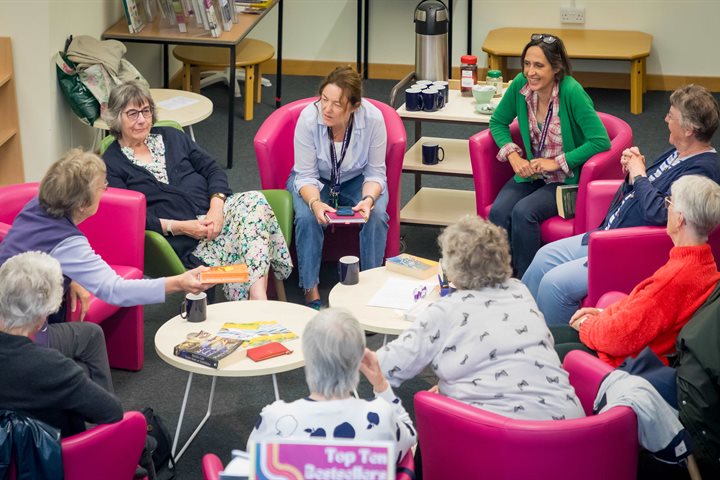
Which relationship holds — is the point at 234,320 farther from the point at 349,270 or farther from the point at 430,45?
the point at 430,45

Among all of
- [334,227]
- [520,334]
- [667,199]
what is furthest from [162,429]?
[667,199]

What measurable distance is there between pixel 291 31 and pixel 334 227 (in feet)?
13.7

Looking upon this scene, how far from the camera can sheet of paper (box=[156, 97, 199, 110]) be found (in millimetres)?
6363

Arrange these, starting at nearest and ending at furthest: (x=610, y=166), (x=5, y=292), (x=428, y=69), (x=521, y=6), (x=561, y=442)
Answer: (x=561, y=442) → (x=5, y=292) → (x=610, y=166) → (x=428, y=69) → (x=521, y=6)

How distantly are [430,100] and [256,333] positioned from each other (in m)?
2.14

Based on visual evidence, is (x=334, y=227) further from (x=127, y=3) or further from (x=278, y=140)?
(x=127, y=3)

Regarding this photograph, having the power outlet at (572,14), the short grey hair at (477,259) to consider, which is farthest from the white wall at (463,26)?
the short grey hair at (477,259)

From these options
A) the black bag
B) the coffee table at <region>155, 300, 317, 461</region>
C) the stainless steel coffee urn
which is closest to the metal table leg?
the coffee table at <region>155, 300, 317, 461</region>

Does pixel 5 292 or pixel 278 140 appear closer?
pixel 5 292

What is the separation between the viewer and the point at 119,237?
4.25m

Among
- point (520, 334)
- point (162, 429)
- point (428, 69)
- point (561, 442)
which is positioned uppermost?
point (428, 69)

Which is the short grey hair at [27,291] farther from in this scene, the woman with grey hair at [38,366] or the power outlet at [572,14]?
the power outlet at [572,14]

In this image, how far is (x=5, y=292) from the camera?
2.95m

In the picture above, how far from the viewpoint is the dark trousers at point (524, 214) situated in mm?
4820
